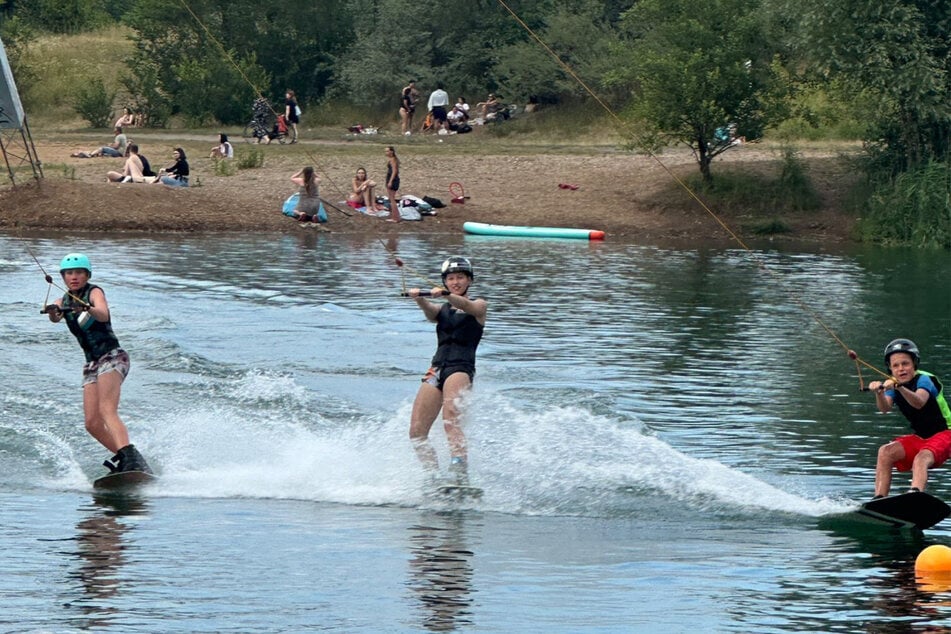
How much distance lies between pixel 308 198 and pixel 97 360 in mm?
22782

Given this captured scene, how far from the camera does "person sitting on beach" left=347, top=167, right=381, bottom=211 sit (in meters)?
35.6

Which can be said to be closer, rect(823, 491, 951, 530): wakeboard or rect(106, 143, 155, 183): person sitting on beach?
rect(823, 491, 951, 530): wakeboard

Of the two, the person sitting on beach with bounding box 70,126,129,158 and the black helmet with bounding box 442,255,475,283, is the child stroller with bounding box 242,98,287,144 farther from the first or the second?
the black helmet with bounding box 442,255,475,283

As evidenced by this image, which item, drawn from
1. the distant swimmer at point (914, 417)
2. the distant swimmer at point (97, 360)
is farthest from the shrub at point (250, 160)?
the distant swimmer at point (914, 417)

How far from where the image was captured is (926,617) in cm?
866

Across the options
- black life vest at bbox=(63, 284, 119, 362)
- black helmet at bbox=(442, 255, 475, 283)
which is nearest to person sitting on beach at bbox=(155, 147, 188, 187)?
black life vest at bbox=(63, 284, 119, 362)

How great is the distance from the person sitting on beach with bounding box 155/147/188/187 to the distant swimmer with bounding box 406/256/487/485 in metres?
25.6

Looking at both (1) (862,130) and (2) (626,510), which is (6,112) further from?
(2) (626,510)

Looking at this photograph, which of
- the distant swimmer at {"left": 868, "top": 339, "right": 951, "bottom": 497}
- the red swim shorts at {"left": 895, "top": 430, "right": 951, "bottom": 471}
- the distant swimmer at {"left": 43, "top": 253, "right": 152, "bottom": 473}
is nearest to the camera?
the distant swimmer at {"left": 868, "top": 339, "right": 951, "bottom": 497}

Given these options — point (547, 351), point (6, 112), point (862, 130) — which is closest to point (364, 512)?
point (547, 351)

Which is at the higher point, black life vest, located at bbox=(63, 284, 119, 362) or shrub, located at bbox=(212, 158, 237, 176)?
shrub, located at bbox=(212, 158, 237, 176)

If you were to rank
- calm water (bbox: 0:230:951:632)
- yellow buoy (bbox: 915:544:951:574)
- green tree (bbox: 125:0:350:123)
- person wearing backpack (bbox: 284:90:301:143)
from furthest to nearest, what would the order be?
green tree (bbox: 125:0:350:123)
person wearing backpack (bbox: 284:90:301:143)
yellow buoy (bbox: 915:544:951:574)
calm water (bbox: 0:230:951:632)

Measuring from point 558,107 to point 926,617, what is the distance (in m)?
41.4

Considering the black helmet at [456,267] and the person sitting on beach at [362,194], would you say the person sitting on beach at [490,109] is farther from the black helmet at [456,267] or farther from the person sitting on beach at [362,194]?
the black helmet at [456,267]
